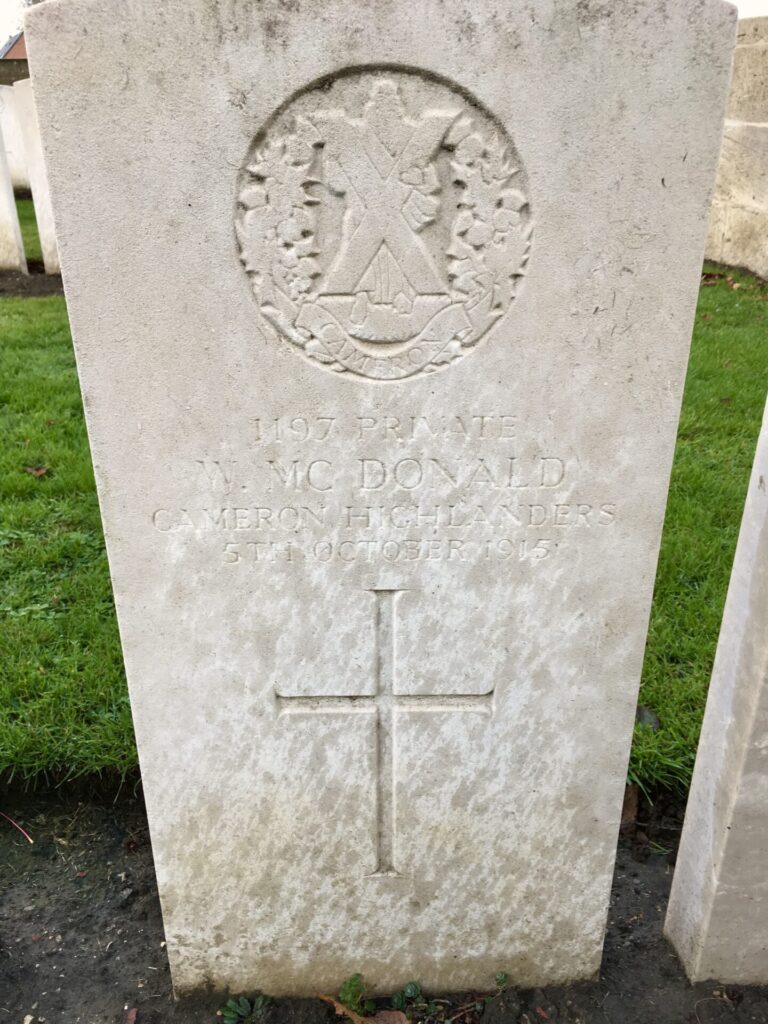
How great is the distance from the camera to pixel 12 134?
11.9 meters

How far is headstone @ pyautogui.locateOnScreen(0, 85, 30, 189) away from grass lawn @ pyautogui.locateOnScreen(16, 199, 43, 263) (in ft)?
1.74

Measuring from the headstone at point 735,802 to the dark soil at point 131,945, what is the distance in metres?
0.11

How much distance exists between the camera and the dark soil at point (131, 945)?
2.22 m

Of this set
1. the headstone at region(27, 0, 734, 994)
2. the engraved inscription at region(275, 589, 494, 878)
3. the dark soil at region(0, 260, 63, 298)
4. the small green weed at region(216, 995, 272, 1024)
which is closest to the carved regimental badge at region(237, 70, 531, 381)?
the headstone at region(27, 0, 734, 994)

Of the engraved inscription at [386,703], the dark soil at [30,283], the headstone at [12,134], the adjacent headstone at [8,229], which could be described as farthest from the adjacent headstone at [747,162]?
the headstone at [12,134]

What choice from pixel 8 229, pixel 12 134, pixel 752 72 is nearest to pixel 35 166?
pixel 8 229

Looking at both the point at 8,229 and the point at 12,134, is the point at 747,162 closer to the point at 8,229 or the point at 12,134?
the point at 8,229

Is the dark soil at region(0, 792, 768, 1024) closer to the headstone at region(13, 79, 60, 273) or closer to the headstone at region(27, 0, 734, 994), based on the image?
the headstone at region(27, 0, 734, 994)

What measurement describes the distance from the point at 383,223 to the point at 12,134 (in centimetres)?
1243

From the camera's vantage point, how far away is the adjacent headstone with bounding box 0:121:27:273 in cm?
864

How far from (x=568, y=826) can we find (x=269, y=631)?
0.90 m

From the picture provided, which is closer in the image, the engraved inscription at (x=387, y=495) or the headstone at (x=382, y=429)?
the headstone at (x=382, y=429)

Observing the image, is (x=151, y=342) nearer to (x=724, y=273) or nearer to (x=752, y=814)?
(x=752, y=814)

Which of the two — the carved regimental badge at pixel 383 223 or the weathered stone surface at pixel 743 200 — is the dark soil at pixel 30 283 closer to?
the weathered stone surface at pixel 743 200
